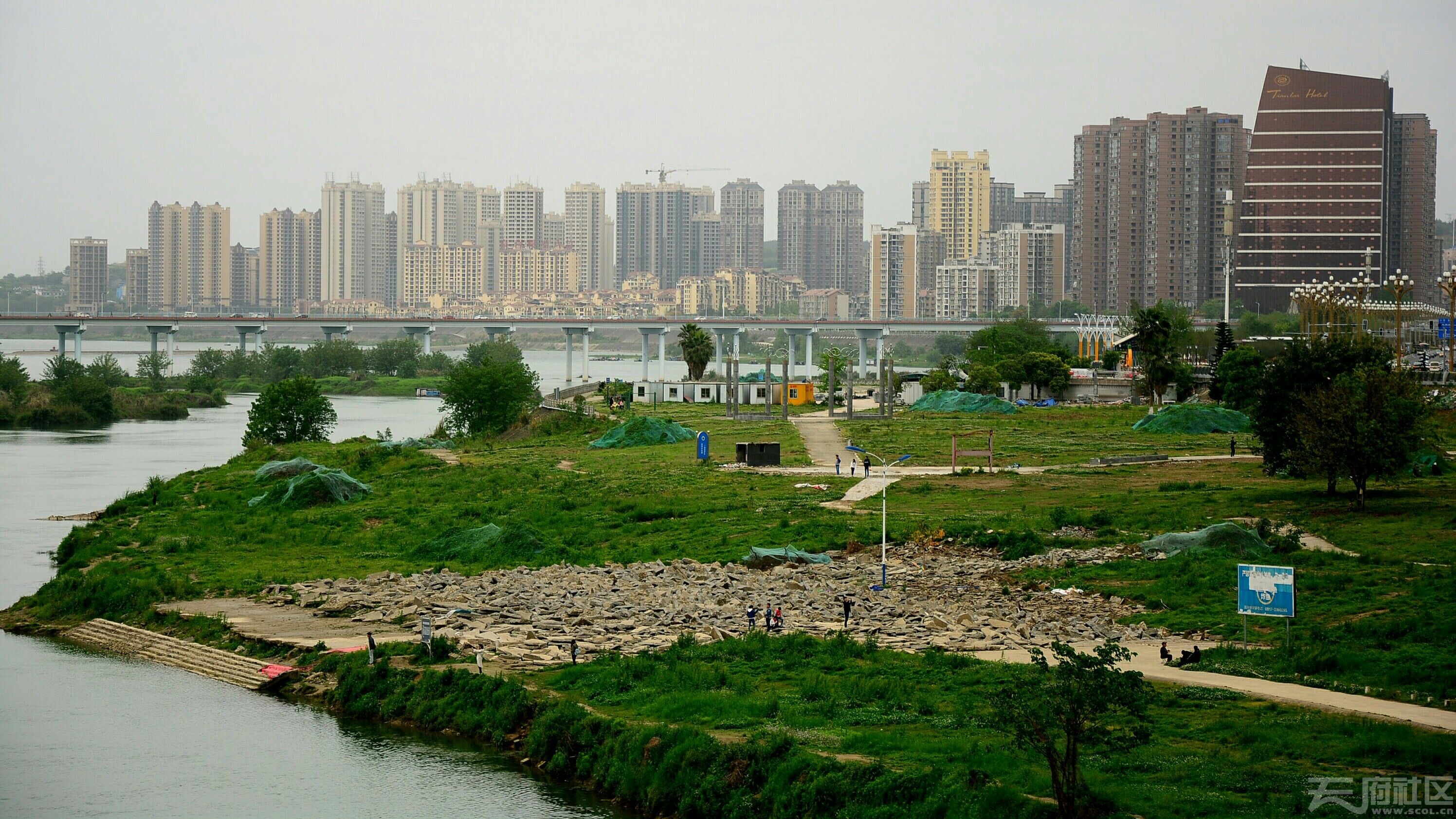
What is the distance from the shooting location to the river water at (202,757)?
19.7 metres

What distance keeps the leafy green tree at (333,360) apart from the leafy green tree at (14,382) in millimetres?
37308

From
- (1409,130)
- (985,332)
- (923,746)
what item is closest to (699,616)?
(923,746)

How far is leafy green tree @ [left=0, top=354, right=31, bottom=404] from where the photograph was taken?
91.0 metres

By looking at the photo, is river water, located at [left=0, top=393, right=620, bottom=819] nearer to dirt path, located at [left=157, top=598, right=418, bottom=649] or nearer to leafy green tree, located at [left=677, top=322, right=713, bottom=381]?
dirt path, located at [left=157, top=598, right=418, bottom=649]

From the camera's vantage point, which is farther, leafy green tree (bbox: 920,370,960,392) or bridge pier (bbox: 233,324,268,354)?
bridge pier (bbox: 233,324,268,354)

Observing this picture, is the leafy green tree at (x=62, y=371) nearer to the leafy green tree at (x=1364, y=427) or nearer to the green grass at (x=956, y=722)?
the green grass at (x=956, y=722)

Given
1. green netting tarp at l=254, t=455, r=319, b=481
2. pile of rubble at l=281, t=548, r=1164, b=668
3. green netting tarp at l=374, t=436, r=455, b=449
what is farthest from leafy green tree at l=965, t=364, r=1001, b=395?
pile of rubble at l=281, t=548, r=1164, b=668

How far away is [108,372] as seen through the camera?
11106 cm

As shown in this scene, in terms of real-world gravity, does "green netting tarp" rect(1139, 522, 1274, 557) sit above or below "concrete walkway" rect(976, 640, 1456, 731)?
above

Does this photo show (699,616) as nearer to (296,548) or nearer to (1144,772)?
(1144,772)

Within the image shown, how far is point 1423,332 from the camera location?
Result: 111m

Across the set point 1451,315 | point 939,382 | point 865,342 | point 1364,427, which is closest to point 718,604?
point 1364,427

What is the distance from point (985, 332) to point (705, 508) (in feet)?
221

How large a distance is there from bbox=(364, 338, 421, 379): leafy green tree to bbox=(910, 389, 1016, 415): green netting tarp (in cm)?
7449
